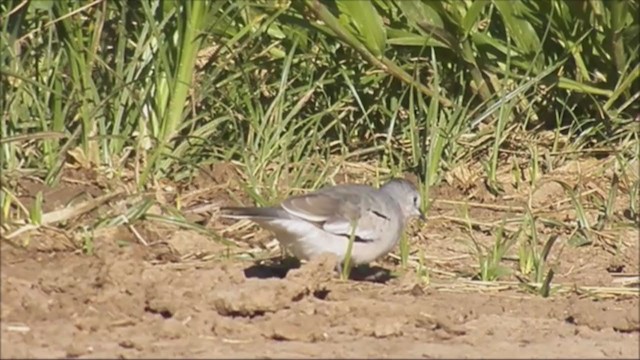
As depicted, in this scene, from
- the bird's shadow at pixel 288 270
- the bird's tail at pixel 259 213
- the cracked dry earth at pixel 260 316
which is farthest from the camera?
the bird's shadow at pixel 288 270

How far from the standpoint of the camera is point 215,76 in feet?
24.1

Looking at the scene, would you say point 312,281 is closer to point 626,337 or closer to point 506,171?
point 626,337

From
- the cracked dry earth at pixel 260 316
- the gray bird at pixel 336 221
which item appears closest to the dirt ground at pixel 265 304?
the cracked dry earth at pixel 260 316

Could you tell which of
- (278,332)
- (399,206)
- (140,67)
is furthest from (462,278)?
(140,67)

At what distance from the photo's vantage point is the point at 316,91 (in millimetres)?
7809

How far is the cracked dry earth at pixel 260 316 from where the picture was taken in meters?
5.29

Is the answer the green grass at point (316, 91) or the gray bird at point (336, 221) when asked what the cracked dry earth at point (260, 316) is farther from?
the green grass at point (316, 91)

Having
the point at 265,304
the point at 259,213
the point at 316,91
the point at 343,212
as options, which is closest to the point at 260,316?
the point at 265,304

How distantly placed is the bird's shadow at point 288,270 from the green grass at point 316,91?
19 cm

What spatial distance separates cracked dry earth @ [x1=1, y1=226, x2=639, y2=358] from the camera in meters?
5.29

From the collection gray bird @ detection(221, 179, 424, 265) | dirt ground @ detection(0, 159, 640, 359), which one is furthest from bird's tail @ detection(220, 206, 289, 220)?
dirt ground @ detection(0, 159, 640, 359)

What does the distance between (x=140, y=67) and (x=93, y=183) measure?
0.63 meters

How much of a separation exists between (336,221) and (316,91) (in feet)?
4.93

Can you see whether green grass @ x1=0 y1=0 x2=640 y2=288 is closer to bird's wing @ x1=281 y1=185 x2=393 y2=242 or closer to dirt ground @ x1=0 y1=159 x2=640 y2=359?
dirt ground @ x1=0 y1=159 x2=640 y2=359
